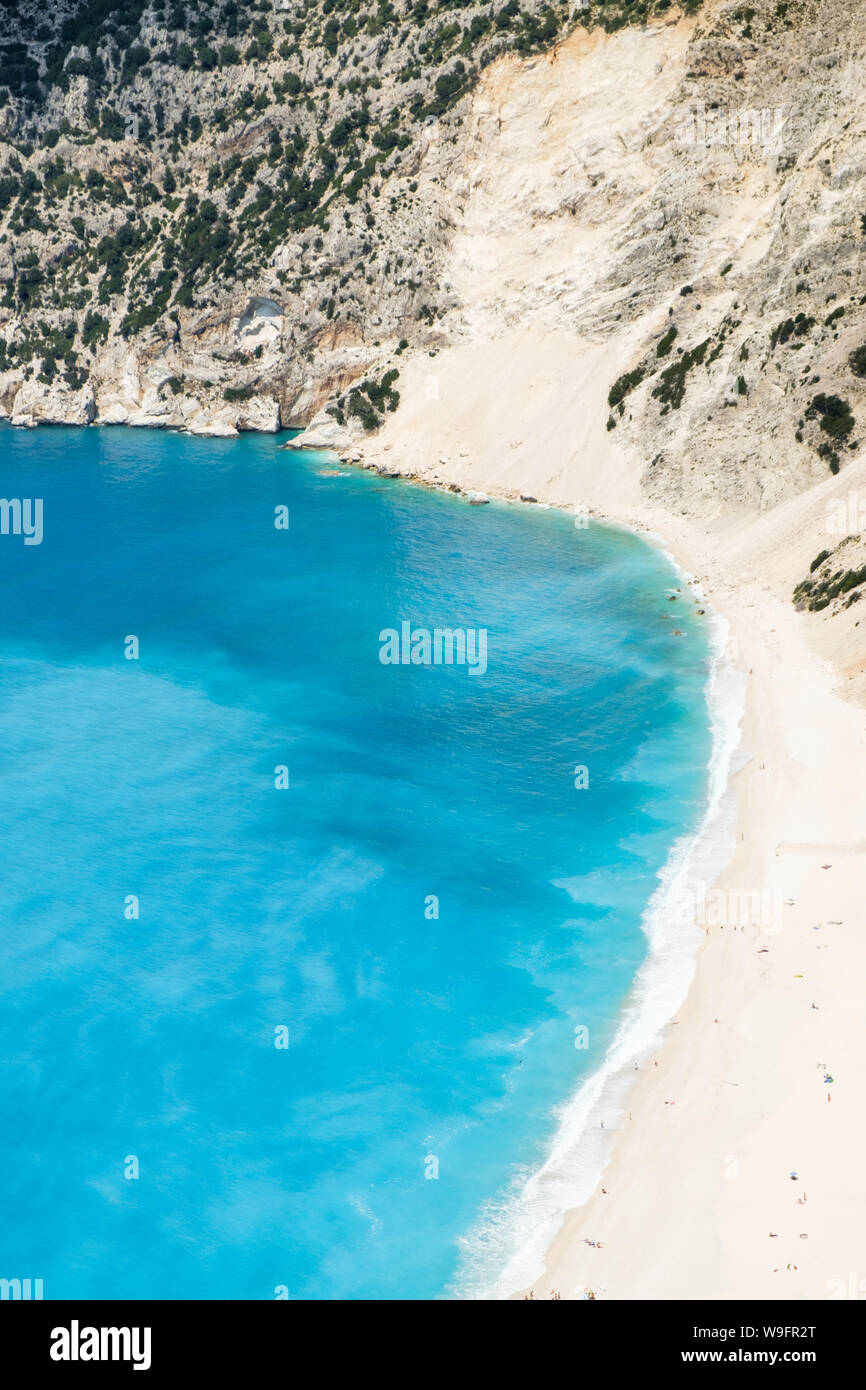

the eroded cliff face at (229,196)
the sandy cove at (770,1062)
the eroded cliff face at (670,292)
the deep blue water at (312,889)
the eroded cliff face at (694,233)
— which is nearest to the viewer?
the sandy cove at (770,1062)

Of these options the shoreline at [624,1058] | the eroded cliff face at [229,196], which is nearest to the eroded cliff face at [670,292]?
the eroded cliff face at [229,196]

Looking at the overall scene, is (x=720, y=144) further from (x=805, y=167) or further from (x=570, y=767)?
(x=570, y=767)

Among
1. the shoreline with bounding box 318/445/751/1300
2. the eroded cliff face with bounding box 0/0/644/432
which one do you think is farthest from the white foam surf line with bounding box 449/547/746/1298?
the eroded cliff face with bounding box 0/0/644/432

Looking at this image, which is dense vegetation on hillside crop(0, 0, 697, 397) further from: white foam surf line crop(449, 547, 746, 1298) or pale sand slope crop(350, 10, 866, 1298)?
white foam surf line crop(449, 547, 746, 1298)

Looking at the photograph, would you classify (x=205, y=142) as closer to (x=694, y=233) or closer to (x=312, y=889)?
(x=694, y=233)

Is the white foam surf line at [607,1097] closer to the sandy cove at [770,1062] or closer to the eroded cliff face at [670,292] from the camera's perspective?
the sandy cove at [770,1062]

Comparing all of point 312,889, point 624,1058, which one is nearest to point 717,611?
point 312,889

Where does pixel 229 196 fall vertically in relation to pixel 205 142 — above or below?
below
